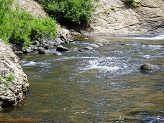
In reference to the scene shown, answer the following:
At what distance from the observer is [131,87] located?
10875 mm

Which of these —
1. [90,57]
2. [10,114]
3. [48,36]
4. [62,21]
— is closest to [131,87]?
[10,114]

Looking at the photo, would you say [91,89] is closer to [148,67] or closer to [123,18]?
[148,67]

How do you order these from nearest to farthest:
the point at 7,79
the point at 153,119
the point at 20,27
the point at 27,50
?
the point at 153,119, the point at 7,79, the point at 27,50, the point at 20,27

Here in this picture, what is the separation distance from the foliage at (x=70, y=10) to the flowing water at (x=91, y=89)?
1037 centimetres

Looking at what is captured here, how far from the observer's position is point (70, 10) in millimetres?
27625

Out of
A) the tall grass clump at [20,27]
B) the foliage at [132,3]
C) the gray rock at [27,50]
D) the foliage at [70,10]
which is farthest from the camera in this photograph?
the foliage at [132,3]

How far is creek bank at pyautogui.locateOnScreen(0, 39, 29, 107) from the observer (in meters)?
8.59

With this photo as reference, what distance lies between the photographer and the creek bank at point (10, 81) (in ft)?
28.2

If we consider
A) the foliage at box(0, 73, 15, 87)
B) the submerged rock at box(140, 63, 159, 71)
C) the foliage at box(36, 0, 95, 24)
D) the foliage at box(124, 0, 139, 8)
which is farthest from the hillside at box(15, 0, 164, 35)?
the foliage at box(0, 73, 15, 87)

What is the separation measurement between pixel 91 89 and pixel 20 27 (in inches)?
369

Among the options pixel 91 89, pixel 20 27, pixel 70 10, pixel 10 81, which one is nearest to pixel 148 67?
pixel 91 89

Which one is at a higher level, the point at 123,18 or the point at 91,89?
the point at 123,18

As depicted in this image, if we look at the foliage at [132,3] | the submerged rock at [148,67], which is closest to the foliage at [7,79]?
the submerged rock at [148,67]

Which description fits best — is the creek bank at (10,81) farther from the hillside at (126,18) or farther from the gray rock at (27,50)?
the hillside at (126,18)
